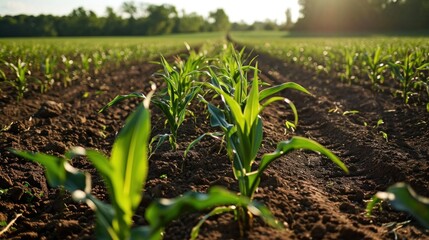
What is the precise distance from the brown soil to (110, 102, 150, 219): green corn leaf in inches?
25.9

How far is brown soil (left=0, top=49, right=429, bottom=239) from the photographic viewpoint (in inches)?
73.6

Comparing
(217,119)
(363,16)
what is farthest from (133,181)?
(363,16)

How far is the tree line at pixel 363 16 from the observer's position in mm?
41750

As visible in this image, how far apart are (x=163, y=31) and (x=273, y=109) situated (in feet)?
212

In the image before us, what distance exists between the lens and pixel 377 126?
3.83m

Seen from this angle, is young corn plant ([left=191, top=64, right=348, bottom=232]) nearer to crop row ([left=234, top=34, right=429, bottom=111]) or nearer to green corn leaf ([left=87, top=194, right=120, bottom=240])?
green corn leaf ([left=87, top=194, right=120, bottom=240])

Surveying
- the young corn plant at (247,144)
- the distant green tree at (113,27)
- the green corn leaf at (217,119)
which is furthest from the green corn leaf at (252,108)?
the distant green tree at (113,27)

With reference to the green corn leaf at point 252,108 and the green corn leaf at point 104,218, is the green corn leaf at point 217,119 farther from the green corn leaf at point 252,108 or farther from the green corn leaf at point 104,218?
the green corn leaf at point 104,218

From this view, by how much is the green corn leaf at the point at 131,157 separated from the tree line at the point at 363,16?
42262 mm

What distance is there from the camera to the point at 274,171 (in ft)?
8.22

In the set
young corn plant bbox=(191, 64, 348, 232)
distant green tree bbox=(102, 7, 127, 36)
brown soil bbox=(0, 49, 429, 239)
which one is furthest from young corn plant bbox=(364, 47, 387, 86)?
distant green tree bbox=(102, 7, 127, 36)

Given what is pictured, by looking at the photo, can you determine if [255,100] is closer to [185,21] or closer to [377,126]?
[377,126]

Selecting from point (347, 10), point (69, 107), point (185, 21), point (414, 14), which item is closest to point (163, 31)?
point (185, 21)

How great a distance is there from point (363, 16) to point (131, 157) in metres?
51.6
